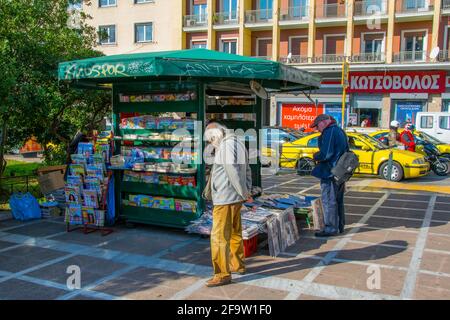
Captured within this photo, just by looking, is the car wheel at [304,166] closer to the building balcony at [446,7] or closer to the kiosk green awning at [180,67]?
the kiosk green awning at [180,67]

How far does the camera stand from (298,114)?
30.1m

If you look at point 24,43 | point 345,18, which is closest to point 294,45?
point 345,18

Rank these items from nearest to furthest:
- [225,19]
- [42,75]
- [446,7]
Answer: [42,75], [446,7], [225,19]

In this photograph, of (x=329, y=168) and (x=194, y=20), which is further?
(x=194, y=20)

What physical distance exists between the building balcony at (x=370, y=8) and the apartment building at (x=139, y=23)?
12.5 m

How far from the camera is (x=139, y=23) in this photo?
112ft

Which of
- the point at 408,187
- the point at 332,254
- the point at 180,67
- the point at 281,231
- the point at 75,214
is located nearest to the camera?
the point at 180,67

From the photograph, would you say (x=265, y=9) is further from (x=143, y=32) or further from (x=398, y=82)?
(x=398, y=82)

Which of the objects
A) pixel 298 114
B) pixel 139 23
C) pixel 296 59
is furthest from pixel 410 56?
pixel 139 23

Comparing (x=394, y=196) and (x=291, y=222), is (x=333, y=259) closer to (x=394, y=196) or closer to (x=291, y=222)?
(x=291, y=222)

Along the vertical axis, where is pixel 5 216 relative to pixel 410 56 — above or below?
below

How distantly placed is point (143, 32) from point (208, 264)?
31.2m

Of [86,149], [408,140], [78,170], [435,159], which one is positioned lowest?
[435,159]

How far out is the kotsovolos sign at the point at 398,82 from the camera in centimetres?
2653
